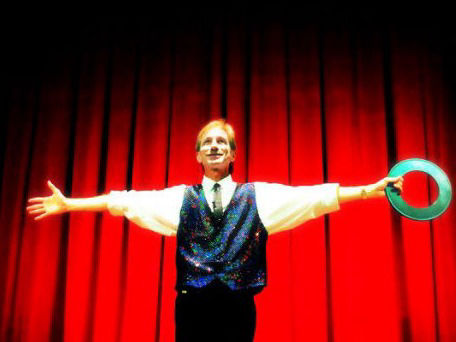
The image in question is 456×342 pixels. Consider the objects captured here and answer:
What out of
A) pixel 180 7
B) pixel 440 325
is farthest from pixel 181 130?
pixel 440 325

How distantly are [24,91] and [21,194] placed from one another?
78 cm

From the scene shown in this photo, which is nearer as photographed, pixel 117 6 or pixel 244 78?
pixel 244 78

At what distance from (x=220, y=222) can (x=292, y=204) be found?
29 centimetres

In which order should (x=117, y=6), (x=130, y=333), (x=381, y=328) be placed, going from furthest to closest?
(x=117, y=6)
(x=130, y=333)
(x=381, y=328)

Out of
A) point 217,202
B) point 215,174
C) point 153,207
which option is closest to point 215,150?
point 215,174

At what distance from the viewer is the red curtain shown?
9.30 feet

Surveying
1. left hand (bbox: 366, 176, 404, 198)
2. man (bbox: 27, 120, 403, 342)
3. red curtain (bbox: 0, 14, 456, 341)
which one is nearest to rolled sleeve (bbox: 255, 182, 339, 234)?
man (bbox: 27, 120, 403, 342)

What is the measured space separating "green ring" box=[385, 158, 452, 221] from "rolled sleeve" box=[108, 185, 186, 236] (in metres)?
0.83

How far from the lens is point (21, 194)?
3.35m

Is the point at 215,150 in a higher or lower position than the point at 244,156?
lower

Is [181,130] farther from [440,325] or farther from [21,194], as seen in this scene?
[440,325]

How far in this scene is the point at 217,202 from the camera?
181 centimetres

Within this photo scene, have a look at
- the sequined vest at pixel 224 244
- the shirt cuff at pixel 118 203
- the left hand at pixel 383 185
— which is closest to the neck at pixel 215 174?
the sequined vest at pixel 224 244

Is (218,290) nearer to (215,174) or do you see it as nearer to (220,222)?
(220,222)
